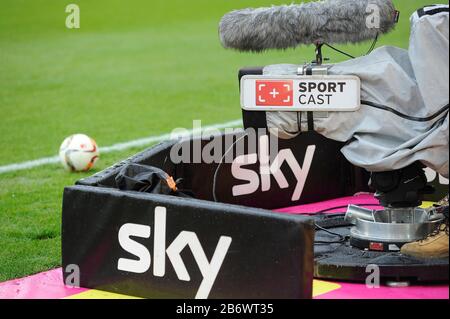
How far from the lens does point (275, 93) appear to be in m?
4.70

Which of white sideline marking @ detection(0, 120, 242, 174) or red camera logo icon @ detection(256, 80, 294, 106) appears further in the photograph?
white sideline marking @ detection(0, 120, 242, 174)

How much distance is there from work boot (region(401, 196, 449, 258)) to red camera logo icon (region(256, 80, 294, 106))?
91 cm

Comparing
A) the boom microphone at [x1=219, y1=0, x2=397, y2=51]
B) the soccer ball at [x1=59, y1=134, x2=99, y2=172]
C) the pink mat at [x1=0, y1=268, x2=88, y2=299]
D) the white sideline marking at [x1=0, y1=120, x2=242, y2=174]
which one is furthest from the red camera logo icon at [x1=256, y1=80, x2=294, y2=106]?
the soccer ball at [x1=59, y1=134, x2=99, y2=172]

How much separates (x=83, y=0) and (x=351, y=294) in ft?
59.6

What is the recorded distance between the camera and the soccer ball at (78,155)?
27.1 feet

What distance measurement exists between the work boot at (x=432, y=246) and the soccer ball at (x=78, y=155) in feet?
13.3

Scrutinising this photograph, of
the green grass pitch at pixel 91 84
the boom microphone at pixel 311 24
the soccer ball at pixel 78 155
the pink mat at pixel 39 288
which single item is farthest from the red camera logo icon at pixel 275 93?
the soccer ball at pixel 78 155

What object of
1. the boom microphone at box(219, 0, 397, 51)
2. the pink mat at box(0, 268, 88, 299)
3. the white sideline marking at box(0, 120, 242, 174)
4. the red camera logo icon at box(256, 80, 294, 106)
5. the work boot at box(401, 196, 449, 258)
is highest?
the boom microphone at box(219, 0, 397, 51)

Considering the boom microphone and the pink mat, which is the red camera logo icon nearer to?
the boom microphone

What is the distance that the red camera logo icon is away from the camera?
469 centimetres

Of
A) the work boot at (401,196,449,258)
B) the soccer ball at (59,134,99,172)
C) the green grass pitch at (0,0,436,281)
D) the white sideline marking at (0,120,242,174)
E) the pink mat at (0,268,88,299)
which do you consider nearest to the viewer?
the work boot at (401,196,449,258)

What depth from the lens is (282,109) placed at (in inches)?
186
